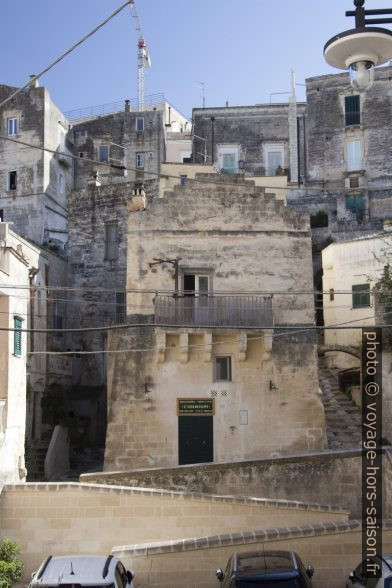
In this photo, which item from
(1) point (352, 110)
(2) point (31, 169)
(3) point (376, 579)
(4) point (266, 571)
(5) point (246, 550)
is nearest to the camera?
(4) point (266, 571)

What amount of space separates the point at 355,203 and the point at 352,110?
18.8ft

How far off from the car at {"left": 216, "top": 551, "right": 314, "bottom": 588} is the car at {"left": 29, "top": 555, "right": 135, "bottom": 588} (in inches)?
73.3

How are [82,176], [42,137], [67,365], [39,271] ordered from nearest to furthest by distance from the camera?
[39,271], [67,365], [42,137], [82,176]

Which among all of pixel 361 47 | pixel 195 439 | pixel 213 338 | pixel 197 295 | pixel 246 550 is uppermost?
pixel 361 47

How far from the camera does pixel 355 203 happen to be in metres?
40.5

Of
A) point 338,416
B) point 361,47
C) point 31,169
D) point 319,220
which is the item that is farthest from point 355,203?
point 361,47

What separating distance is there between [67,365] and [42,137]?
49.4 ft

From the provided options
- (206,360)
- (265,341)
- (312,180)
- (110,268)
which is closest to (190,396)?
(206,360)

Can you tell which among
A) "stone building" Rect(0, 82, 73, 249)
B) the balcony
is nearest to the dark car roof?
the balcony

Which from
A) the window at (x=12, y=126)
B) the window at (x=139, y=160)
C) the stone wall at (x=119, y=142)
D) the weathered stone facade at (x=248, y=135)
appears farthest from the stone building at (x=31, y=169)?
the weathered stone facade at (x=248, y=135)

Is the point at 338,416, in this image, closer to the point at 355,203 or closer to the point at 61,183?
the point at 355,203

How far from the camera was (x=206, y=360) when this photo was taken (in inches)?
926

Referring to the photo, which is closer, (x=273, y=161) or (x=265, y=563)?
(x=265, y=563)

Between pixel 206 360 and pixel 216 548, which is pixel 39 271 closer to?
pixel 206 360
